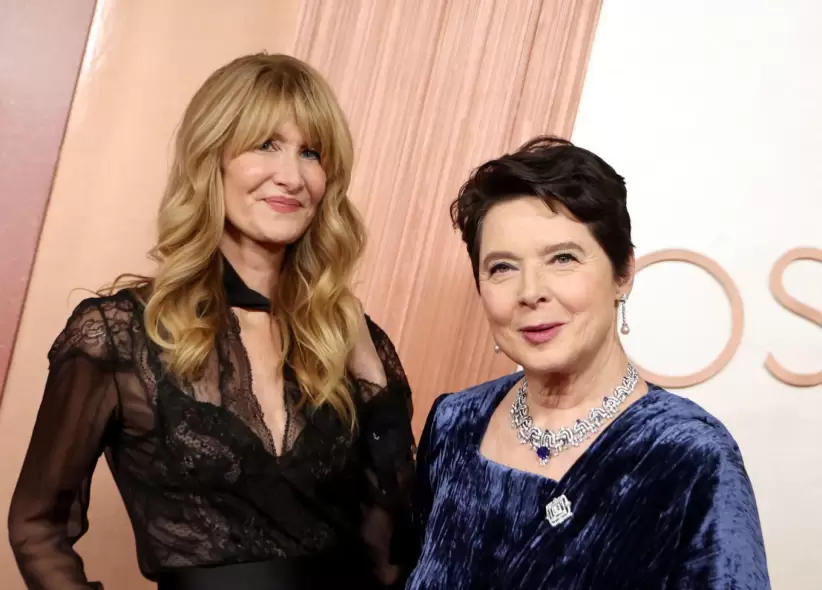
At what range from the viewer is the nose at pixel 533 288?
1290 millimetres

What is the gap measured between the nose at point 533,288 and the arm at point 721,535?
346 millimetres

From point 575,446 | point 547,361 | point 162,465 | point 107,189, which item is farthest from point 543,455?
point 107,189

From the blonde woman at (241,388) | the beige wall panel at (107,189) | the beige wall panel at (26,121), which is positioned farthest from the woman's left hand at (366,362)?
the beige wall panel at (26,121)

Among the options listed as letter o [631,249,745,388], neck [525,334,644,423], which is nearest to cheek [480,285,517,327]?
neck [525,334,644,423]

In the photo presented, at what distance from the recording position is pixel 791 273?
1.94 m

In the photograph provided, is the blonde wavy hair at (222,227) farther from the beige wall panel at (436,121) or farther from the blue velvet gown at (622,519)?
the beige wall panel at (436,121)

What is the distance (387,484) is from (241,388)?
0.36 meters

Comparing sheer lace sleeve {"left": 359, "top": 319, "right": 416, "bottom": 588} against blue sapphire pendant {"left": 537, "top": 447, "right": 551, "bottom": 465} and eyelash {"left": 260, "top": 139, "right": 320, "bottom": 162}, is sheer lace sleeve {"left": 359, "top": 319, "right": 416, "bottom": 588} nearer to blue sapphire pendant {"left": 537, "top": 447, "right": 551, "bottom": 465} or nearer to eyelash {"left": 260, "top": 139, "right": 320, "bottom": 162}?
blue sapphire pendant {"left": 537, "top": 447, "right": 551, "bottom": 465}

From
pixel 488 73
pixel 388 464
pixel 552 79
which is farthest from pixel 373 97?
pixel 388 464

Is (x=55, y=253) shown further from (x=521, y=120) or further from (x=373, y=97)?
(x=521, y=120)

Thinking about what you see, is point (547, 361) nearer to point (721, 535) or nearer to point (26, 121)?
point (721, 535)

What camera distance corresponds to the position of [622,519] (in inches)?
47.8

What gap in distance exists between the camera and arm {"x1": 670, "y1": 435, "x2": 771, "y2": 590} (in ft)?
3.63

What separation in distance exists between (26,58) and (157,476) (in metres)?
1.33
